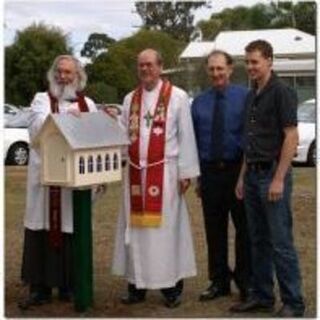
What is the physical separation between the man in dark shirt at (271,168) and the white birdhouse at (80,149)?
815 millimetres

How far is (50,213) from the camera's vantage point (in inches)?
225

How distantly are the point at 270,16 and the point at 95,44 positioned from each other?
4.47 ft

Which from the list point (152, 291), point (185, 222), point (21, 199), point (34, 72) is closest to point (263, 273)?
point (185, 222)

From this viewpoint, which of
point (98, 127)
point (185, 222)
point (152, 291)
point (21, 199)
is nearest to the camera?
point (98, 127)

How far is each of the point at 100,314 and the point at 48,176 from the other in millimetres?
958

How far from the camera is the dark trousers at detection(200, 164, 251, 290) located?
18.7ft

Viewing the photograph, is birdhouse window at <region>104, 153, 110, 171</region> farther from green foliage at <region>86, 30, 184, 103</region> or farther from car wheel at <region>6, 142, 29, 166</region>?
car wheel at <region>6, 142, 29, 166</region>

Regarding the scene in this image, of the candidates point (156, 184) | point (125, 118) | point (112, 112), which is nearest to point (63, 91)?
point (112, 112)

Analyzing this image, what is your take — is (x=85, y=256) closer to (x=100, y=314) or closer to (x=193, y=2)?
(x=100, y=314)

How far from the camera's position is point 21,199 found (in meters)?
11.1

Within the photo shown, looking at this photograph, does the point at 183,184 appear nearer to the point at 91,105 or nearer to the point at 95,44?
the point at 91,105

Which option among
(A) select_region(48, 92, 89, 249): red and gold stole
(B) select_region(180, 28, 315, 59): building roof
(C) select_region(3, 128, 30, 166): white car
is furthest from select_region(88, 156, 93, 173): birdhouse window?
(C) select_region(3, 128, 30, 166): white car

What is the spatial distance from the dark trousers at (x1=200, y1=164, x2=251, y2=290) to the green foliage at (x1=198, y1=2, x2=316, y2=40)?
3.51 feet

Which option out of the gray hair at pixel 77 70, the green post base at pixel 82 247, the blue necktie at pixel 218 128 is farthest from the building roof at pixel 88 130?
the blue necktie at pixel 218 128
